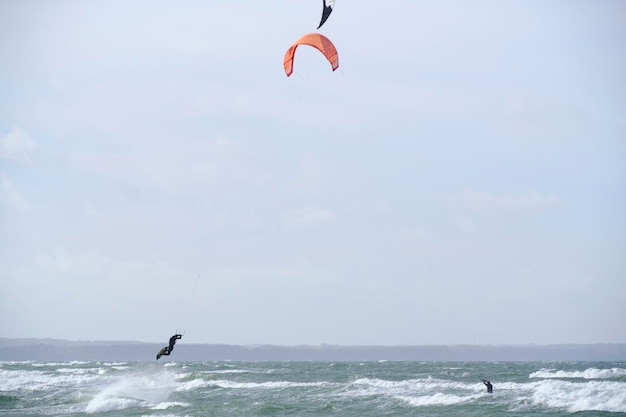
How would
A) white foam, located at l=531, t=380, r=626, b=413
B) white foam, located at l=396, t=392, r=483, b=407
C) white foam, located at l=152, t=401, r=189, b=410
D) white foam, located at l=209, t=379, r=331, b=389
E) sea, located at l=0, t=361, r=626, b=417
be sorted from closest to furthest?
white foam, located at l=531, t=380, r=626, b=413 → sea, located at l=0, t=361, r=626, b=417 → white foam, located at l=152, t=401, r=189, b=410 → white foam, located at l=396, t=392, r=483, b=407 → white foam, located at l=209, t=379, r=331, b=389

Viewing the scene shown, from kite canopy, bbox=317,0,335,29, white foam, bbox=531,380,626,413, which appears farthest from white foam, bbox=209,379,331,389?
kite canopy, bbox=317,0,335,29

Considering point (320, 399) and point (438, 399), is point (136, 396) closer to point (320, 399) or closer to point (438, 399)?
point (320, 399)

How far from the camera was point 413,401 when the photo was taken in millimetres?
32812

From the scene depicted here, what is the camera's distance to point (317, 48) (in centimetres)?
2394

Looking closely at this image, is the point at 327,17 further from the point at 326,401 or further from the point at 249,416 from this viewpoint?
the point at 326,401

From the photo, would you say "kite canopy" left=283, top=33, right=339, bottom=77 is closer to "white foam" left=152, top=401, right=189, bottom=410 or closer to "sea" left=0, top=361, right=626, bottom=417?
"sea" left=0, top=361, right=626, bottom=417

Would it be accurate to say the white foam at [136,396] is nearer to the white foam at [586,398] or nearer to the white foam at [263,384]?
the white foam at [263,384]

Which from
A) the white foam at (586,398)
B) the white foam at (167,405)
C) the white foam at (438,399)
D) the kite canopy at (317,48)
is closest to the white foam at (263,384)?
the white foam at (438,399)

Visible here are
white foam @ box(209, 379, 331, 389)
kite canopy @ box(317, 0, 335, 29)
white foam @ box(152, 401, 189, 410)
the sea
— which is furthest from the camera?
white foam @ box(209, 379, 331, 389)

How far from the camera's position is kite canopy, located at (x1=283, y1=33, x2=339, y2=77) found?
2395 centimetres

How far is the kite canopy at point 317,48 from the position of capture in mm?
23953

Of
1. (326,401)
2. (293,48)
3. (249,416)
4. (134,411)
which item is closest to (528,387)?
(326,401)

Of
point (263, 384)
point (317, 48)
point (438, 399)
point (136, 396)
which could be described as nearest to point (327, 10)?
point (317, 48)

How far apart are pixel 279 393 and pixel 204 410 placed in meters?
9.22
